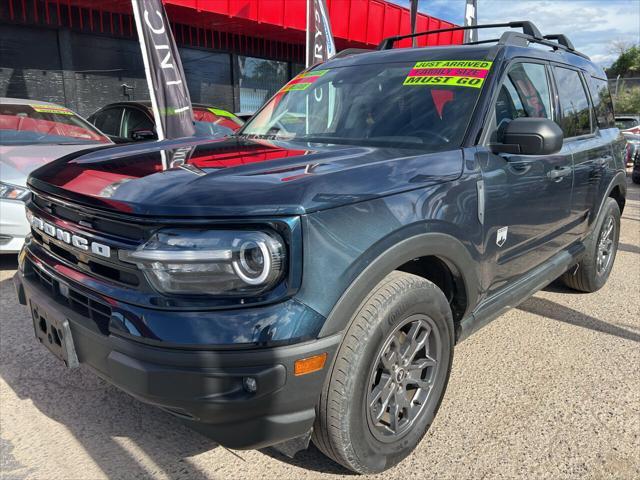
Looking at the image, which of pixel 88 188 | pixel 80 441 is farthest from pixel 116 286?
pixel 80 441

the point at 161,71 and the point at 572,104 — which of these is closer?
the point at 572,104

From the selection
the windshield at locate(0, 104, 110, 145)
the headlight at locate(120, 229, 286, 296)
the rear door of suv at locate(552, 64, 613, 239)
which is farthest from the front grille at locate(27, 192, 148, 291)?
the windshield at locate(0, 104, 110, 145)

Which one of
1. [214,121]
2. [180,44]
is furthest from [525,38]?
[180,44]

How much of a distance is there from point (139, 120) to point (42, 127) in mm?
1893

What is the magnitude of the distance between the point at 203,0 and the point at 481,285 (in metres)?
9.53

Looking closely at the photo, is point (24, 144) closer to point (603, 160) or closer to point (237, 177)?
point (237, 177)

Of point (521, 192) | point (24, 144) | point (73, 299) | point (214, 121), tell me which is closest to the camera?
point (73, 299)

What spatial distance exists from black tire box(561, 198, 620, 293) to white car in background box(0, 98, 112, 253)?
184 inches

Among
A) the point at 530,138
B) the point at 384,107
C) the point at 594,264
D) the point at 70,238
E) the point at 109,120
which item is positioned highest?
the point at 384,107

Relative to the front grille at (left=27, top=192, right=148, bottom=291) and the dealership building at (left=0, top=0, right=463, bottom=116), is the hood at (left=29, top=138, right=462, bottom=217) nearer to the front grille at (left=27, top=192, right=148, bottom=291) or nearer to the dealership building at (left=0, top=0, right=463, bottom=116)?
the front grille at (left=27, top=192, right=148, bottom=291)

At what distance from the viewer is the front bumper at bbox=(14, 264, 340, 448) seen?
165 cm

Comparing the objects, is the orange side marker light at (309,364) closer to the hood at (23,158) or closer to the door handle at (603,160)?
the door handle at (603,160)

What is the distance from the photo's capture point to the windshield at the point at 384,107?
265 centimetres

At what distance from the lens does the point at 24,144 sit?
5.20m
